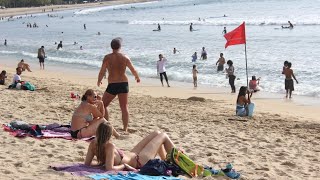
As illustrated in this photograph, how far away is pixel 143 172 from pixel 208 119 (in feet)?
16.1

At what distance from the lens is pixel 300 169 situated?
21.7 feet

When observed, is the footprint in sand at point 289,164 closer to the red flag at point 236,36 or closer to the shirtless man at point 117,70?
the shirtless man at point 117,70

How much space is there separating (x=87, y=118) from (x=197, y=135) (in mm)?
2002

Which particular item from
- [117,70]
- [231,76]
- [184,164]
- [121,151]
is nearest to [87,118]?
[117,70]

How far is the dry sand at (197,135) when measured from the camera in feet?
20.8

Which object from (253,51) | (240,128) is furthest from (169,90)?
(253,51)

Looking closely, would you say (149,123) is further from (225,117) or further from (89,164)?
(89,164)

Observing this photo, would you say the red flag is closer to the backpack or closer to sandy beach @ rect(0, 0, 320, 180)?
sandy beach @ rect(0, 0, 320, 180)

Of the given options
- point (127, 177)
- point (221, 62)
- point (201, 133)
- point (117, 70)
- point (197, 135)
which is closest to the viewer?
point (127, 177)

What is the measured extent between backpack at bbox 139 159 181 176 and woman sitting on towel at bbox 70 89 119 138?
6.08 feet

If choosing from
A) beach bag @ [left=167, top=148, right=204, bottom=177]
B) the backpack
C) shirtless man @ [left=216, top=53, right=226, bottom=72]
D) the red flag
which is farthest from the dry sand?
shirtless man @ [left=216, top=53, right=226, bottom=72]

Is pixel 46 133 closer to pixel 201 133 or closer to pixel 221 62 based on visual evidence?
pixel 201 133

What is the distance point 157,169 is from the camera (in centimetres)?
555

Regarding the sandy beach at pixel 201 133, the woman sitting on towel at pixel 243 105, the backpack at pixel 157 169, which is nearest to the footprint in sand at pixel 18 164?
the sandy beach at pixel 201 133
